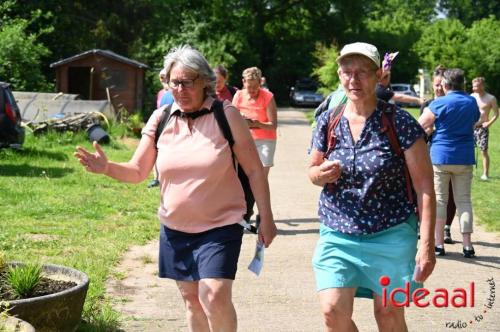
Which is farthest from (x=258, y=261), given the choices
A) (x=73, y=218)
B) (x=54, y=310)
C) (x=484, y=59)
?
(x=484, y=59)

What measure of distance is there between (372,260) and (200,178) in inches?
39.0

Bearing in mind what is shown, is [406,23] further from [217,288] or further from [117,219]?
[217,288]

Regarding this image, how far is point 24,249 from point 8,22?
21762mm

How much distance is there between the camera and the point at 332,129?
4414 millimetres

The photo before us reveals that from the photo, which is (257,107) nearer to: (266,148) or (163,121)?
(266,148)

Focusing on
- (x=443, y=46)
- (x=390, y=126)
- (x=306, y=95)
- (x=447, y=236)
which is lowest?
(x=306, y=95)

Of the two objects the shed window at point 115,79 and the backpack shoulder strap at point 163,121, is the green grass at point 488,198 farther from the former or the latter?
the shed window at point 115,79

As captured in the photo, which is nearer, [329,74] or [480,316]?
[480,316]

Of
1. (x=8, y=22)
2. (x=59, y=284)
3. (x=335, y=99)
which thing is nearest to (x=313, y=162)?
(x=59, y=284)

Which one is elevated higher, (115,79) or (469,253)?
(469,253)

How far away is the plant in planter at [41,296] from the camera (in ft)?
15.7

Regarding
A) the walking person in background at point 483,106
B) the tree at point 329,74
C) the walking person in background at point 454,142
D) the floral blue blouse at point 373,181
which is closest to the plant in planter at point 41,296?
the floral blue blouse at point 373,181

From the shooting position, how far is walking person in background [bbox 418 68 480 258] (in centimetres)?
830

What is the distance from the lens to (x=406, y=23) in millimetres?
67562
